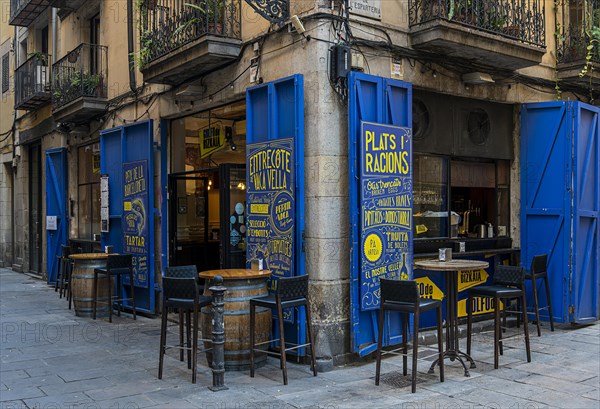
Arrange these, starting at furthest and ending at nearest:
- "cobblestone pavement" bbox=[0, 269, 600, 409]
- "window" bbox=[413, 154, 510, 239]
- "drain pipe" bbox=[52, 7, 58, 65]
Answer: "drain pipe" bbox=[52, 7, 58, 65] < "window" bbox=[413, 154, 510, 239] < "cobblestone pavement" bbox=[0, 269, 600, 409]

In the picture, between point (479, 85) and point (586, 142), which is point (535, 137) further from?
point (479, 85)

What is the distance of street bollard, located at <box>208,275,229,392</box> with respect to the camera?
20.2ft

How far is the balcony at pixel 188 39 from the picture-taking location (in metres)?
8.16

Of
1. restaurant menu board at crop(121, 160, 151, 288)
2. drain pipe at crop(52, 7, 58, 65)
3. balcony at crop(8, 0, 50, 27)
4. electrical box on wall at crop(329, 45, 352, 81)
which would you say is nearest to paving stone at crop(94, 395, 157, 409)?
electrical box on wall at crop(329, 45, 352, 81)

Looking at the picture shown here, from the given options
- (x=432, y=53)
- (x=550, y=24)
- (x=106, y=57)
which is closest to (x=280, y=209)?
(x=432, y=53)

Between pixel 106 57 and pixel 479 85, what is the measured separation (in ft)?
26.1

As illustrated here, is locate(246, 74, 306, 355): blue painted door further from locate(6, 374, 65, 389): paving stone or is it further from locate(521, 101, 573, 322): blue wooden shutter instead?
locate(521, 101, 573, 322): blue wooden shutter

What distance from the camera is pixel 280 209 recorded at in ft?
24.1

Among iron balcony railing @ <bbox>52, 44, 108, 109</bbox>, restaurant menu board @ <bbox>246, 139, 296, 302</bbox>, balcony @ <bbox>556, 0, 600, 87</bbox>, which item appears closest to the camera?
restaurant menu board @ <bbox>246, 139, 296, 302</bbox>

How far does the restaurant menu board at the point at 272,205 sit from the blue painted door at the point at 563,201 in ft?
14.7

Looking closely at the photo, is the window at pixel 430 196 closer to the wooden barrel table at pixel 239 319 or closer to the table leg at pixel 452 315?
the table leg at pixel 452 315

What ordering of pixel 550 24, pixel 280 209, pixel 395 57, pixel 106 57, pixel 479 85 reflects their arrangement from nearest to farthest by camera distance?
pixel 280 209 < pixel 395 57 < pixel 479 85 < pixel 550 24 < pixel 106 57

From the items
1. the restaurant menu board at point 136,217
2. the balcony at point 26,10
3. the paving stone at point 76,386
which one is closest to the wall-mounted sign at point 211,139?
the restaurant menu board at point 136,217

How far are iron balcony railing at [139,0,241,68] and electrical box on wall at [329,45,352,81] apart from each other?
6.26 feet
